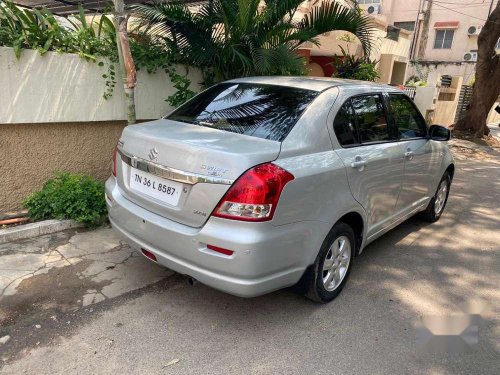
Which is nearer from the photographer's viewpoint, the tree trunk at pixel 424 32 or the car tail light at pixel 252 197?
the car tail light at pixel 252 197

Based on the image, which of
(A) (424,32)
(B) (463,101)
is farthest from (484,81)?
(A) (424,32)

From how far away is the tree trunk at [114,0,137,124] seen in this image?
13.4 feet

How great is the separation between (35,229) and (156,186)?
1.87 meters

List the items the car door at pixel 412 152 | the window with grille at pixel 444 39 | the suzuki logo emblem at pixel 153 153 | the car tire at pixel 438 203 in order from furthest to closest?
the window with grille at pixel 444 39
the car tire at pixel 438 203
the car door at pixel 412 152
the suzuki logo emblem at pixel 153 153

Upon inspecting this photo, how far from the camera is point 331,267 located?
3.12 metres

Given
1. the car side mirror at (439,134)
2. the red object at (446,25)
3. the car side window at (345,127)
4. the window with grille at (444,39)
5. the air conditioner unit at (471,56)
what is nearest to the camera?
the car side window at (345,127)

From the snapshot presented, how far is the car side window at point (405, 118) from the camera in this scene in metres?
3.90

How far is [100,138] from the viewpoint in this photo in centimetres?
473

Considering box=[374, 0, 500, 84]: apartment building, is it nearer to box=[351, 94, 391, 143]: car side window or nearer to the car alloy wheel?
box=[351, 94, 391, 143]: car side window

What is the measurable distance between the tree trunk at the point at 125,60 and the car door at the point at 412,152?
255 cm

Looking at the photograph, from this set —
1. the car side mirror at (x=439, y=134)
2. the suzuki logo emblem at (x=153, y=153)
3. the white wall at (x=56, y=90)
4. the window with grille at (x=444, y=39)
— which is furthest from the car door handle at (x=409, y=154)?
the window with grille at (x=444, y=39)

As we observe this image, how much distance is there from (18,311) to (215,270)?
57.7 inches

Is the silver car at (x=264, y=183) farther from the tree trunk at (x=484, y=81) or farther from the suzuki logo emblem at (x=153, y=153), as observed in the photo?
the tree trunk at (x=484, y=81)

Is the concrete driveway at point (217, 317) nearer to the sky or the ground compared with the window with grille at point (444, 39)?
nearer to the ground
